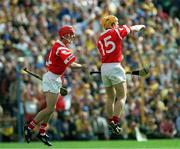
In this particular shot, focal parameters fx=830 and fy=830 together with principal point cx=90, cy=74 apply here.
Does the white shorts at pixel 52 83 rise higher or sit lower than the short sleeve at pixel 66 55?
lower

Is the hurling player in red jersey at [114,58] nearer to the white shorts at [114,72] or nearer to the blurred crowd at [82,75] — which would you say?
the white shorts at [114,72]

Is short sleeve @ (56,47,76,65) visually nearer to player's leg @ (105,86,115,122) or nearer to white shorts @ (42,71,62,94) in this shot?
white shorts @ (42,71,62,94)

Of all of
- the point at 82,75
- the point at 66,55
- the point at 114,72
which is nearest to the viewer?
the point at 66,55

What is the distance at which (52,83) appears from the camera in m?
15.1

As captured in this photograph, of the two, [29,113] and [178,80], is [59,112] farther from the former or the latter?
[178,80]

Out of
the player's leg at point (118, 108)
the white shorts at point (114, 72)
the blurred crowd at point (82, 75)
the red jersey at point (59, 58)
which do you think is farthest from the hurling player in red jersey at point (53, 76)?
the blurred crowd at point (82, 75)

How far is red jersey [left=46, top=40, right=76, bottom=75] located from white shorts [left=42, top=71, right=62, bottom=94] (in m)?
0.09

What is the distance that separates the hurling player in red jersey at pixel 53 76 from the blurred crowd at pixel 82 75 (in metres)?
4.43

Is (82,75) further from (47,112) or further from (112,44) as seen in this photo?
(47,112)

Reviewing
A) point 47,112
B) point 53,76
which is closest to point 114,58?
point 53,76

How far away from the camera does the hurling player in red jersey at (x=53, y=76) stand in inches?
593

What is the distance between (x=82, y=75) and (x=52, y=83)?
6092mm

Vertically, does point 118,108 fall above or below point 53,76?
below

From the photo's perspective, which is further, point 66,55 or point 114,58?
point 114,58
